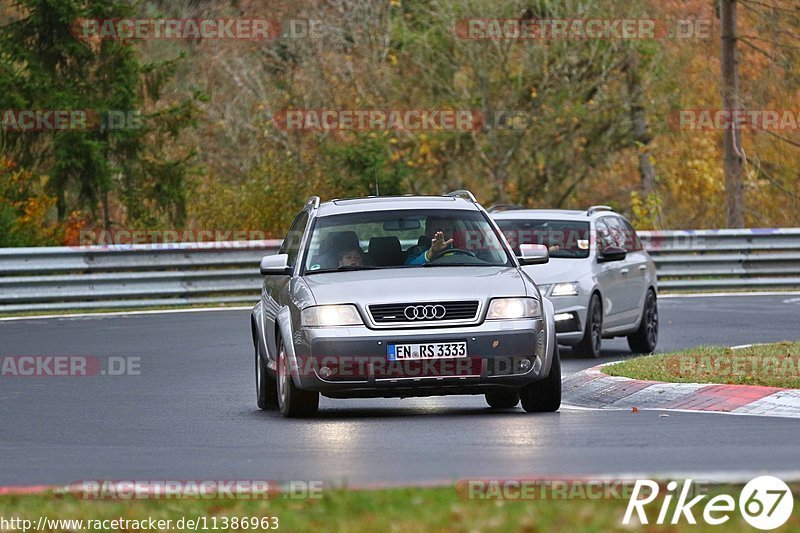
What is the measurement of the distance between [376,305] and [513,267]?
4.84 feet

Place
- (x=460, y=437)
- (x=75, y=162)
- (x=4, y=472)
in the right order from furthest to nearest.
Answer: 1. (x=75, y=162)
2. (x=460, y=437)
3. (x=4, y=472)

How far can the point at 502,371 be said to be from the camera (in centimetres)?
1248

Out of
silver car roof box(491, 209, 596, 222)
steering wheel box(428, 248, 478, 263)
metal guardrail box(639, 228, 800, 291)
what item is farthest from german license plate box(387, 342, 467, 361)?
metal guardrail box(639, 228, 800, 291)

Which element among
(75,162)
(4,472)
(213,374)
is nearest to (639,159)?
(75,162)

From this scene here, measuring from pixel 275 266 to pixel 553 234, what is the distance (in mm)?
7170

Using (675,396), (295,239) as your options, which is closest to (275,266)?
(295,239)

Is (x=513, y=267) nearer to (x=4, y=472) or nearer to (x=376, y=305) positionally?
(x=376, y=305)

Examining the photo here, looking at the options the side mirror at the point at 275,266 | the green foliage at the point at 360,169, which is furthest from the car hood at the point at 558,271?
the green foliage at the point at 360,169

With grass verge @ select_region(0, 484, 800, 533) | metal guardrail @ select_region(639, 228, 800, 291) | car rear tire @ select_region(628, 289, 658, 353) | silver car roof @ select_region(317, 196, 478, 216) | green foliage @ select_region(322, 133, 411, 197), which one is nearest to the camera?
grass verge @ select_region(0, 484, 800, 533)

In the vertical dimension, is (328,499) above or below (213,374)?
above

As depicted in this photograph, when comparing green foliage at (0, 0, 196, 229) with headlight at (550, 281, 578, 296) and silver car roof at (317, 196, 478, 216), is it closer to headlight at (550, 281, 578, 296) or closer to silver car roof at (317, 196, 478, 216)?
headlight at (550, 281, 578, 296)

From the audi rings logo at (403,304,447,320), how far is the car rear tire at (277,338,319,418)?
3.40 feet

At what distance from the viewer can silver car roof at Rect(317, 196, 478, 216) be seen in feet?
46.2

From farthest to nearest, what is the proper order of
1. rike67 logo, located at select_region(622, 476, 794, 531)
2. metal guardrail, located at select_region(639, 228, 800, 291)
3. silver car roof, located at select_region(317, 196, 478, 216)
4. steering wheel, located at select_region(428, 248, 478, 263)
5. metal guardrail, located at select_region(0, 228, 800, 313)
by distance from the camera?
metal guardrail, located at select_region(639, 228, 800, 291), metal guardrail, located at select_region(0, 228, 800, 313), silver car roof, located at select_region(317, 196, 478, 216), steering wheel, located at select_region(428, 248, 478, 263), rike67 logo, located at select_region(622, 476, 794, 531)
